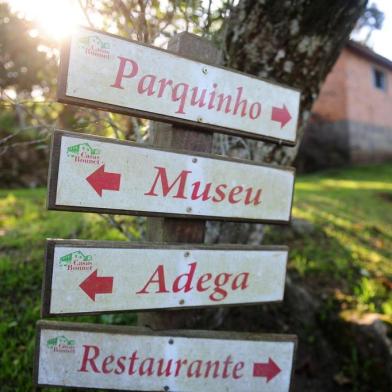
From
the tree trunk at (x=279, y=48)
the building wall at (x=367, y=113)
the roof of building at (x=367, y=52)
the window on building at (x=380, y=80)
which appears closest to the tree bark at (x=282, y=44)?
the tree trunk at (x=279, y=48)

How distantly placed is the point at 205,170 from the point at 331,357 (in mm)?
1859

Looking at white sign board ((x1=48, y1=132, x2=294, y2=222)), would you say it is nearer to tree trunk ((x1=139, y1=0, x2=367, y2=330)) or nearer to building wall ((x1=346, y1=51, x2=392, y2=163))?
tree trunk ((x1=139, y1=0, x2=367, y2=330))

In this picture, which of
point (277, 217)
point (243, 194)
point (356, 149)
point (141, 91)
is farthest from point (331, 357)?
point (356, 149)

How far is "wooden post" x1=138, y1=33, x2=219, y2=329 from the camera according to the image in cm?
165

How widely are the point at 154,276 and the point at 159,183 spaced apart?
360mm

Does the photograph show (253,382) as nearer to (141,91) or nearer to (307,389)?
(307,389)

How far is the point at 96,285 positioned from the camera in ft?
4.75

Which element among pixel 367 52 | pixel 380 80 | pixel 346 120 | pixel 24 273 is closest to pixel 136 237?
pixel 24 273

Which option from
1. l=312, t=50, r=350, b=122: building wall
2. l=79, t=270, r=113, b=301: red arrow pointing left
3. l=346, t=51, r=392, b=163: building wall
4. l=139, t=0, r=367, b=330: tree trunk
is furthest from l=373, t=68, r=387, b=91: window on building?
l=79, t=270, r=113, b=301: red arrow pointing left

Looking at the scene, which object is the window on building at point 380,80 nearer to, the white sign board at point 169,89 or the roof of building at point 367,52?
the roof of building at point 367,52

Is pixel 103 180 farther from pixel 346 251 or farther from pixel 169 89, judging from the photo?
pixel 346 251

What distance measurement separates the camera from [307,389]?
8.13ft

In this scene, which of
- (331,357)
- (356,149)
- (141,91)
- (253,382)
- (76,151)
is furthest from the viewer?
(356,149)

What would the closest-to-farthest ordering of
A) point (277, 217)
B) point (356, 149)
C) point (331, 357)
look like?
point (277, 217) → point (331, 357) → point (356, 149)
